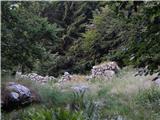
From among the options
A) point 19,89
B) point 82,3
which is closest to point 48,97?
point 19,89

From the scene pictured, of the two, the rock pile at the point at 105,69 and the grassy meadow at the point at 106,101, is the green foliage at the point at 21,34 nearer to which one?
the grassy meadow at the point at 106,101

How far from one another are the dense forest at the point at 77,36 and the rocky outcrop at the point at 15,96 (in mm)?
621

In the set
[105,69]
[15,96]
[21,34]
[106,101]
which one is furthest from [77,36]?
[21,34]

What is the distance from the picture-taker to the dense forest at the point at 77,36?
218 inches

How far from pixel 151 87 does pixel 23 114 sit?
4596 millimetres

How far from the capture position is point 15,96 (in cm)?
1253

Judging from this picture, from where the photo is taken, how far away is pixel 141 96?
42.2ft

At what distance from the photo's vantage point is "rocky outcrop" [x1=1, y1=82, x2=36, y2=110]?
12.3m

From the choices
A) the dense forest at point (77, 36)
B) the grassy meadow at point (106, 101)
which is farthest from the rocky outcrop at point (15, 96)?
the dense forest at point (77, 36)

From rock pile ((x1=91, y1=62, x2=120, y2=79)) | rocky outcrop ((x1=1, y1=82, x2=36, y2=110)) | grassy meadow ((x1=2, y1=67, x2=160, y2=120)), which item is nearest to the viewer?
grassy meadow ((x1=2, y1=67, x2=160, y2=120))

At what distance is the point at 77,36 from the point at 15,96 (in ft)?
52.6

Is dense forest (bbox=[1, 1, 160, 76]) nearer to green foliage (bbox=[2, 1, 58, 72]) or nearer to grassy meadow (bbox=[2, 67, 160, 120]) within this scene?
green foliage (bbox=[2, 1, 58, 72])

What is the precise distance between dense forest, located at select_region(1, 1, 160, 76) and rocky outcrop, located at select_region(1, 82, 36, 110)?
62 centimetres

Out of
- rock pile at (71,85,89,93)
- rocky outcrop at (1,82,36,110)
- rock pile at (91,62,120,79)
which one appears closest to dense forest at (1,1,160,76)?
rocky outcrop at (1,82,36,110)
